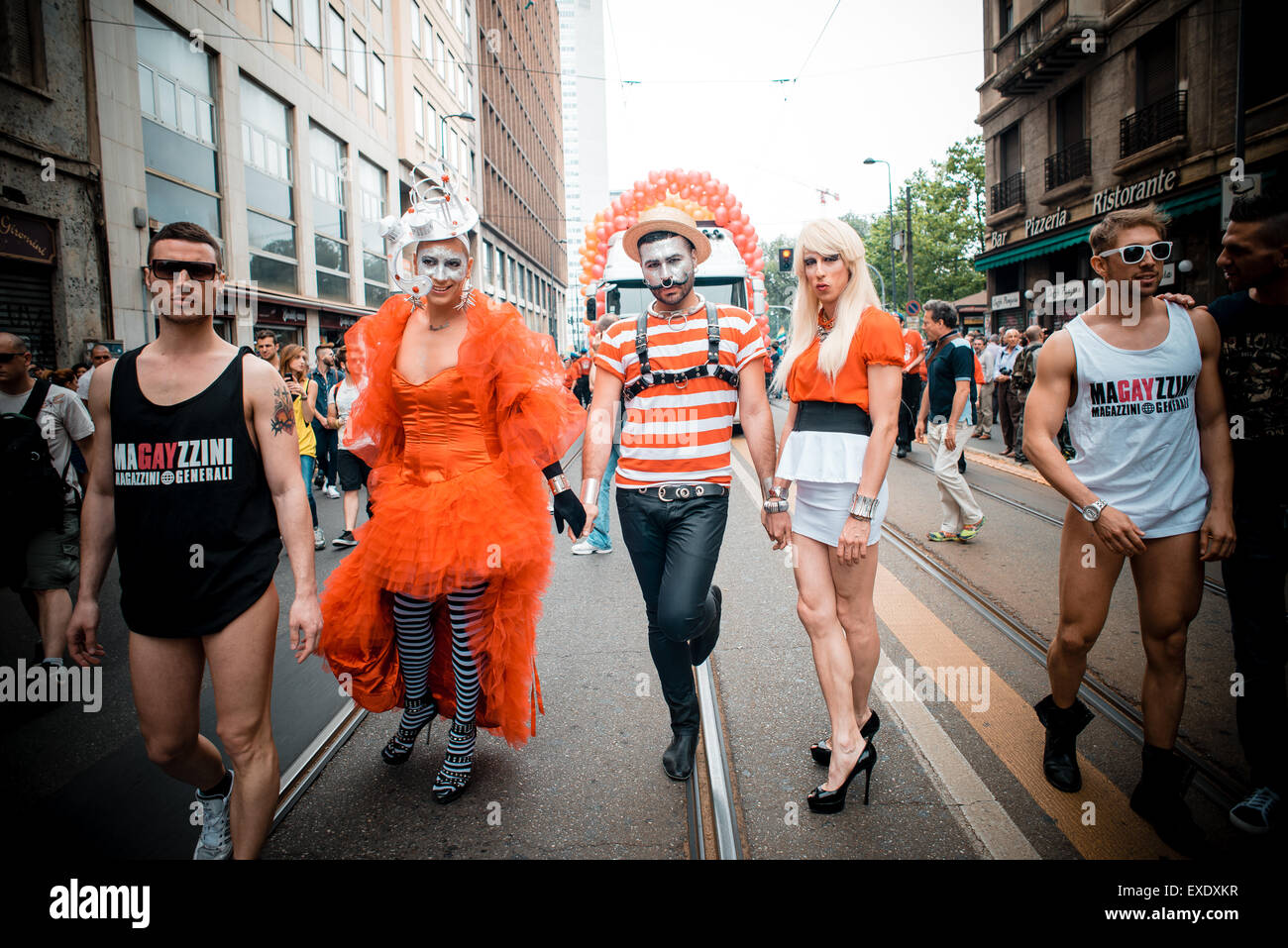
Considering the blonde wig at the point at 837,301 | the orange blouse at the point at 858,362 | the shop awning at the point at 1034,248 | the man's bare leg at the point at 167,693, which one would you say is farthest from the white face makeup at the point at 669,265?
the shop awning at the point at 1034,248

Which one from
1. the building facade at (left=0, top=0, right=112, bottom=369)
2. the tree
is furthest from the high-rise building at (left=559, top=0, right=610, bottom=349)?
the tree

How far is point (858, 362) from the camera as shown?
2.71 meters

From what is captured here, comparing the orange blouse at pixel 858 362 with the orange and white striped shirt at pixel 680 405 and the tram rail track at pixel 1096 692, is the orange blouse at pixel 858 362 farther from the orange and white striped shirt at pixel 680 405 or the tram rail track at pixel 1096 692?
the tram rail track at pixel 1096 692

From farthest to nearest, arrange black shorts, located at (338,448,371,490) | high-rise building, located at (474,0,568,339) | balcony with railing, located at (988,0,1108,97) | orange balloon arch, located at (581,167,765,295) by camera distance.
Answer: high-rise building, located at (474,0,568,339), orange balloon arch, located at (581,167,765,295), black shorts, located at (338,448,371,490), balcony with railing, located at (988,0,1108,97)

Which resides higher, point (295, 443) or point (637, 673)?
point (295, 443)

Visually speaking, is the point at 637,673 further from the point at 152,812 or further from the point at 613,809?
the point at 152,812

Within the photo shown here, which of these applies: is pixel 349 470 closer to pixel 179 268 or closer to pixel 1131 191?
pixel 179 268

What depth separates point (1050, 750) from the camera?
2.80 metres

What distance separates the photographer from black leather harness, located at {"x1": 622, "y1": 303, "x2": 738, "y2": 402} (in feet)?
9.48

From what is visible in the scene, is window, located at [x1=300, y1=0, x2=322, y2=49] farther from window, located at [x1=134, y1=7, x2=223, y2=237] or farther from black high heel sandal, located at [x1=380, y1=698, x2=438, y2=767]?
black high heel sandal, located at [x1=380, y1=698, x2=438, y2=767]

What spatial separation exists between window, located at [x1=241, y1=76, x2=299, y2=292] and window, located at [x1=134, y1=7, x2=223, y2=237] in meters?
0.80
